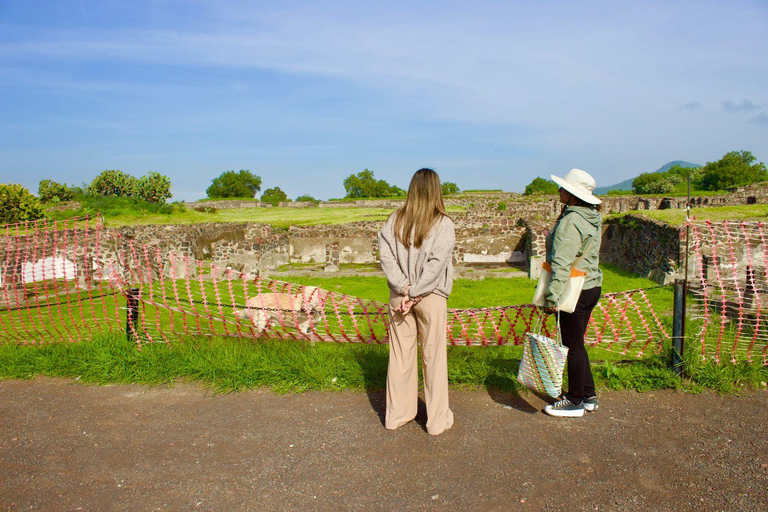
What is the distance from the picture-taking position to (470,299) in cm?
1048

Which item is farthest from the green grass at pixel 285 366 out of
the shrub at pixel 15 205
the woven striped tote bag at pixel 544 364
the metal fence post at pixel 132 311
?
the shrub at pixel 15 205

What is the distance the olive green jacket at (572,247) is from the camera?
11.7ft

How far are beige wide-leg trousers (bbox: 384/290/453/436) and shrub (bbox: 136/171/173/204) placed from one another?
194ft

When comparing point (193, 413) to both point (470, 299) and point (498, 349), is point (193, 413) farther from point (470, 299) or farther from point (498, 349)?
point (470, 299)

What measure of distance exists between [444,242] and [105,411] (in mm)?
3153

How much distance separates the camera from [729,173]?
4316 centimetres

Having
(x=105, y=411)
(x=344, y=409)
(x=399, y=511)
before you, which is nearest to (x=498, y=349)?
(x=344, y=409)

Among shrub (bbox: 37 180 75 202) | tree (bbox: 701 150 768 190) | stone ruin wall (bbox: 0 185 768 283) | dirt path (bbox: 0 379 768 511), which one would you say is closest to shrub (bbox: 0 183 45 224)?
stone ruin wall (bbox: 0 185 768 283)

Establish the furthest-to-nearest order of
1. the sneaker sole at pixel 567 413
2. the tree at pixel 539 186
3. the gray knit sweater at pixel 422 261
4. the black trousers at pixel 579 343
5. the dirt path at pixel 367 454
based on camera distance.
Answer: the tree at pixel 539 186 → the sneaker sole at pixel 567 413 → the black trousers at pixel 579 343 → the gray knit sweater at pixel 422 261 → the dirt path at pixel 367 454

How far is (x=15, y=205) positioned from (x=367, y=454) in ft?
94.6

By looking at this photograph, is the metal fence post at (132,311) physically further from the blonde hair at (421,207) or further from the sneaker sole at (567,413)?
the sneaker sole at (567,413)

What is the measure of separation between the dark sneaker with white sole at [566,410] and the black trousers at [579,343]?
0.04m

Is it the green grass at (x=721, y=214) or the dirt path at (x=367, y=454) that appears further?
the green grass at (x=721, y=214)

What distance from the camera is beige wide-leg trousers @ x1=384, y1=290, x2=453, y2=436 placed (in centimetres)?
358
